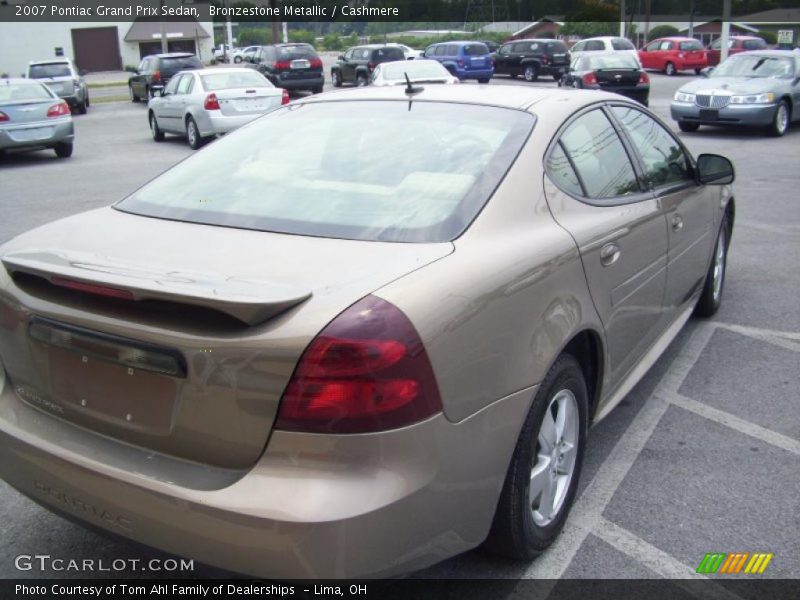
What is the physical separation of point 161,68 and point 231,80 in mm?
12628

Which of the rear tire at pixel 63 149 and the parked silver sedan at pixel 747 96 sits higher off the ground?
the parked silver sedan at pixel 747 96

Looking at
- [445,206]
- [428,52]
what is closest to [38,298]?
[445,206]

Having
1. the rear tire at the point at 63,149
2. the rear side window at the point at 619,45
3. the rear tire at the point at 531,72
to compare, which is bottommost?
the rear tire at the point at 531,72

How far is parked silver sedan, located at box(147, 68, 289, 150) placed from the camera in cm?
1580

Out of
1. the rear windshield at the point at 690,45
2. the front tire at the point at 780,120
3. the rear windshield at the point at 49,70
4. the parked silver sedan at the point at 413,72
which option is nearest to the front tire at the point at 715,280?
the front tire at the point at 780,120

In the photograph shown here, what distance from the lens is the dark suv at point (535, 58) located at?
33781 mm

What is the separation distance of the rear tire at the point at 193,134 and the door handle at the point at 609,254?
14053 mm

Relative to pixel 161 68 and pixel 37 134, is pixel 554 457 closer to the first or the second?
pixel 37 134

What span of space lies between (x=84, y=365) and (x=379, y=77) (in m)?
18.9

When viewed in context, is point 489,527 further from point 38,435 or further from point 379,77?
point 379,77

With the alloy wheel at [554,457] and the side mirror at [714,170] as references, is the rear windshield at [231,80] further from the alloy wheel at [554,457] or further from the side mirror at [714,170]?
the alloy wheel at [554,457]

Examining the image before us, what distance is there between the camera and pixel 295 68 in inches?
1141

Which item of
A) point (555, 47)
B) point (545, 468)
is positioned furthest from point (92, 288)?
point (555, 47)

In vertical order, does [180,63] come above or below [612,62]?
above
